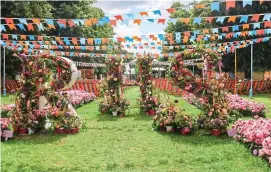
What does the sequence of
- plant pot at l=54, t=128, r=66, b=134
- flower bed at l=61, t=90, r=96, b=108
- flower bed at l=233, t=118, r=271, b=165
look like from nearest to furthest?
flower bed at l=233, t=118, r=271, b=165, plant pot at l=54, t=128, r=66, b=134, flower bed at l=61, t=90, r=96, b=108

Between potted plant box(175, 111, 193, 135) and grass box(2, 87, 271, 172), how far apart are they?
244 millimetres

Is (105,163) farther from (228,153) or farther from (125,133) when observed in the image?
(125,133)

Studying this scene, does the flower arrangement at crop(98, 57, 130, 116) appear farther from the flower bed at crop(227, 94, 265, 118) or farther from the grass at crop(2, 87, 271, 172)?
the flower bed at crop(227, 94, 265, 118)

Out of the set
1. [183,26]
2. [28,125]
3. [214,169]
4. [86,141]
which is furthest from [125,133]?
[183,26]

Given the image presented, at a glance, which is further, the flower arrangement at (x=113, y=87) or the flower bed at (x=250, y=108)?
the flower arrangement at (x=113, y=87)

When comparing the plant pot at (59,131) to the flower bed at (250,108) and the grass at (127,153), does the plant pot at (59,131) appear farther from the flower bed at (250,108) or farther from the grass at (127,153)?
the flower bed at (250,108)

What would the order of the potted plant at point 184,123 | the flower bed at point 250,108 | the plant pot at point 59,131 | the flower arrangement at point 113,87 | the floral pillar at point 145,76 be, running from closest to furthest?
1. the potted plant at point 184,123
2. the plant pot at point 59,131
3. the flower bed at point 250,108
4. the flower arrangement at point 113,87
5. the floral pillar at point 145,76

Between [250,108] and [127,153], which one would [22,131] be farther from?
[250,108]

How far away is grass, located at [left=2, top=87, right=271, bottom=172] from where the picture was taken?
627 centimetres

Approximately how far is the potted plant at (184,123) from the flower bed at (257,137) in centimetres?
142

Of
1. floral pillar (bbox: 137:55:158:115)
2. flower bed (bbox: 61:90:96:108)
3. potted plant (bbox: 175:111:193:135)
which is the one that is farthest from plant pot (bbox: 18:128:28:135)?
flower bed (bbox: 61:90:96:108)

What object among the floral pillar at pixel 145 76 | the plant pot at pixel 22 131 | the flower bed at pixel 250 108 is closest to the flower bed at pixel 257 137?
the flower bed at pixel 250 108

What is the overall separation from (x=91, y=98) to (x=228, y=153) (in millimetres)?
13894

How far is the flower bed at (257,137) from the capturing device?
6.26m
